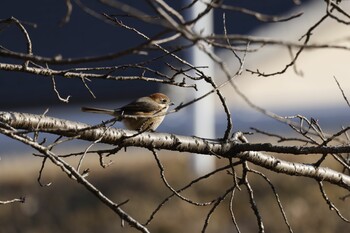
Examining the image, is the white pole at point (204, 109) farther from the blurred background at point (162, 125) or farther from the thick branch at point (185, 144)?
the thick branch at point (185, 144)

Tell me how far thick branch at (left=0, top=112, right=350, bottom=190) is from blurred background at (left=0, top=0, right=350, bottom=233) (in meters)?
5.87

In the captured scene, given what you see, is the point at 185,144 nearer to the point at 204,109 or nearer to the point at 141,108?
the point at 141,108

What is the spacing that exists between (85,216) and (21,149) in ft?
12.7

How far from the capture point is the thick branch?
3.08 meters

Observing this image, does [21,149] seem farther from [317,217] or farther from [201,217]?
[317,217]

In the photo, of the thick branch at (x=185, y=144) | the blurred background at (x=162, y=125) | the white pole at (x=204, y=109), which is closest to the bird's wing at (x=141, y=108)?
the thick branch at (x=185, y=144)

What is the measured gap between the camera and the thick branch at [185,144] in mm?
3080

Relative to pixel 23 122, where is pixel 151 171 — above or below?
above

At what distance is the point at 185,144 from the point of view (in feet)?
11.4

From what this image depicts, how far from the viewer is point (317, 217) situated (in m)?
10.5

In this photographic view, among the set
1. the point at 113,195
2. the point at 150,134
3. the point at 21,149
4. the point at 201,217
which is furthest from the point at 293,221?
the point at 150,134

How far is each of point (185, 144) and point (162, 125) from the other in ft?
35.4

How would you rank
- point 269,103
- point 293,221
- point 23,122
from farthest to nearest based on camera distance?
point 269,103 → point 293,221 → point 23,122

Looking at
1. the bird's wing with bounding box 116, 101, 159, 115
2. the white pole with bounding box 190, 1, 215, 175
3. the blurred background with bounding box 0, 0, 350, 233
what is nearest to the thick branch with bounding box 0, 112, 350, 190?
the bird's wing with bounding box 116, 101, 159, 115
